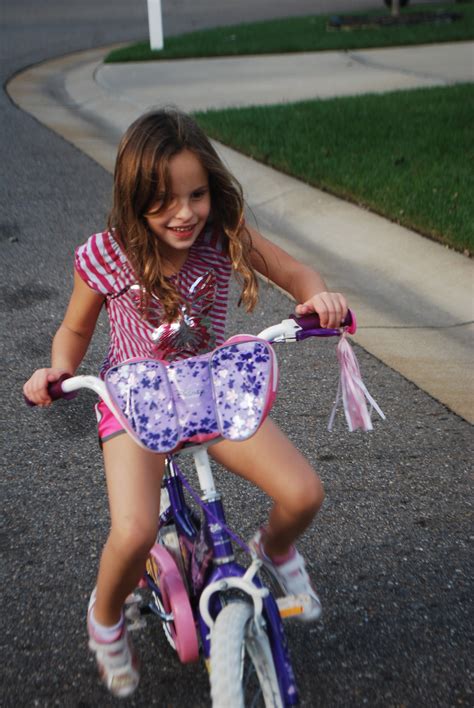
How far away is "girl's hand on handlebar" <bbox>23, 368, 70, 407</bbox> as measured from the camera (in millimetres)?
2293

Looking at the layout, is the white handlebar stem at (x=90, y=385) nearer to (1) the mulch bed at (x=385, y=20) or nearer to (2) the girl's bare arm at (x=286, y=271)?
(2) the girl's bare arm at (x=286, y=271)

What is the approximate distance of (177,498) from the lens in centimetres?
269

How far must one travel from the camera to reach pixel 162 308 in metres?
2.52

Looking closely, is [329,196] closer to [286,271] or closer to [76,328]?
[286,271]

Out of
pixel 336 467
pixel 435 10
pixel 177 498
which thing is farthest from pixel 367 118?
pixel 435 10

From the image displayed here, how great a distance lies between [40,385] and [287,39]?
12.2m

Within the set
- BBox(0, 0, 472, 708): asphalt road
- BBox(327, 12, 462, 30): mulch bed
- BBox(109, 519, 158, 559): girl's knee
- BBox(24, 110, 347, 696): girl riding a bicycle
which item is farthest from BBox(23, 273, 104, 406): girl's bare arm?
BBox(327, 12, 462, 30): mulch bed

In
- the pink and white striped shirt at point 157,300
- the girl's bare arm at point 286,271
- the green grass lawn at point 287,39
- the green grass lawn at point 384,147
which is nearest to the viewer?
the pink and white striped shirt at point 157,300

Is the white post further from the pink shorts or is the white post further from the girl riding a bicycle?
the pink shorts

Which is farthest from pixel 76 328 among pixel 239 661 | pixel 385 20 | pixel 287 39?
pixel 385 20

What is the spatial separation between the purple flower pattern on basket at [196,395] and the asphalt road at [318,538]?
0.90 m

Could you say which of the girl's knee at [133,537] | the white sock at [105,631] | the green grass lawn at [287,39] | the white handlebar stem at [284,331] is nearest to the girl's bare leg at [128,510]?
the girl's knee at [133,537]

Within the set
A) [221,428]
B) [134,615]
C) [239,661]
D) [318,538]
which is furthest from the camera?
[318,538]

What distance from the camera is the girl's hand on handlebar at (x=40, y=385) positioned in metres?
2.29
